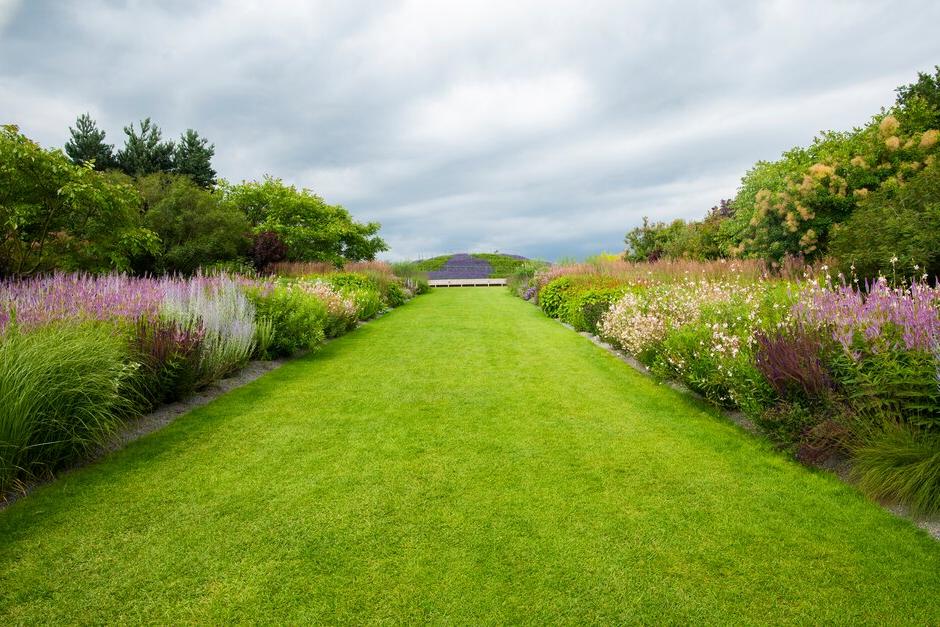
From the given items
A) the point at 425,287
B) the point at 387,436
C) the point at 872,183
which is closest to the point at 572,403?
the point at 387,436

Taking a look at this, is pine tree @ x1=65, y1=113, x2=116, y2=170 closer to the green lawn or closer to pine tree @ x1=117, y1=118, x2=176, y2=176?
pine tree @ x1=117, y1=118, x2=176, y2=176

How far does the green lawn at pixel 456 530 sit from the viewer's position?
228 centimetres

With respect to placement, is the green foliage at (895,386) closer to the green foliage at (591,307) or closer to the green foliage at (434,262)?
the green foliage at (591,307)

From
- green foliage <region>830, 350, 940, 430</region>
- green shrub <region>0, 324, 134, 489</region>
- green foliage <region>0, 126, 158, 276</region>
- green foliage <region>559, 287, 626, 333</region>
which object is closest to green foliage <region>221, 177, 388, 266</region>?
green foliage <region>0, 126, 158, 276</region>

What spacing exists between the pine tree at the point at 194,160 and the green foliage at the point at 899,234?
3147 cm

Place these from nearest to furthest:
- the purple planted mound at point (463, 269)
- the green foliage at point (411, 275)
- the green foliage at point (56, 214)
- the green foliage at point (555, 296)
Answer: the green foliage at point (56, 214) < the green foliage at point (555, 296) < the green foliage at point (411, 275) < the purple planted mound at point (463, 269)

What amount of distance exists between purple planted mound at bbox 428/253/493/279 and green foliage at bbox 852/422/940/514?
38125 millimetres

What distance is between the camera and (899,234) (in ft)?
26.5

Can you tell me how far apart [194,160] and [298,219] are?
31.2 ft

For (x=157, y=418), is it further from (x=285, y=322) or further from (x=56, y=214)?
(x=56, y=214)

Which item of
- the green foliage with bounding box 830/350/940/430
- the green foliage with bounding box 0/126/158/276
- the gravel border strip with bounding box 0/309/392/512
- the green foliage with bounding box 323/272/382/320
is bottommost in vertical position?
the gravel border strip with bounding box 0/309/392/512

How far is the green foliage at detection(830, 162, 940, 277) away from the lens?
770cm

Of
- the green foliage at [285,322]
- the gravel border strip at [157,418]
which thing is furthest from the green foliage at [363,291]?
the gravel border strip at [157,418]

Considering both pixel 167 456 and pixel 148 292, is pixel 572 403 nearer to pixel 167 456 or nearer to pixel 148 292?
pixel 167 456
